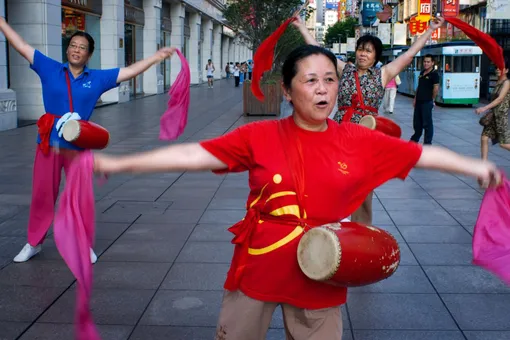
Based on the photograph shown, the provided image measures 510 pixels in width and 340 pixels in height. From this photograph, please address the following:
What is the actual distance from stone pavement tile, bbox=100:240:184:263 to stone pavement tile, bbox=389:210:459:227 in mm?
2380

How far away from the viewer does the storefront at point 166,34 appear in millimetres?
32469

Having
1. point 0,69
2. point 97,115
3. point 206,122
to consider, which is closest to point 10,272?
point 0,69

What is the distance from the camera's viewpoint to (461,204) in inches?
313

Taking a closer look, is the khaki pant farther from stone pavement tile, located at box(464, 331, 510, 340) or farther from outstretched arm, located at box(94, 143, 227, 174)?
stone pavement tile, located at box(464, 331, 510, 340)

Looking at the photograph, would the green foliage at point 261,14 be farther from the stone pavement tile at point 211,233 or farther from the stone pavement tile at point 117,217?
the stone pavement tile at point 211,233

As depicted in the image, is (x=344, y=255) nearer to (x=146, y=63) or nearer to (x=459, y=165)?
(x=459, y=165)

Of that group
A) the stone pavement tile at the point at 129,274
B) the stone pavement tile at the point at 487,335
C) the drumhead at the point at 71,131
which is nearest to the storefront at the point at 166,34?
the stone pavement tile at the point at 129,274

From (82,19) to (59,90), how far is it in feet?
56.6

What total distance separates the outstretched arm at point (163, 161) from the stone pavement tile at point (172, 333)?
5.74 ft

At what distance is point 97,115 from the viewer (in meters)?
19.2

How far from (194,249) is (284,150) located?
3.47 m

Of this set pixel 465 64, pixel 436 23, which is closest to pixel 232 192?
pixel 436 23

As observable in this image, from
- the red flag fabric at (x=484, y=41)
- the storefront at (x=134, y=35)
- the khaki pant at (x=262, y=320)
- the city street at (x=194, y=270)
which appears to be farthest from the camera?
the storefront at (x=134, y=35)

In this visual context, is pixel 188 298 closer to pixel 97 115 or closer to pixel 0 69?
pixel 0 69
